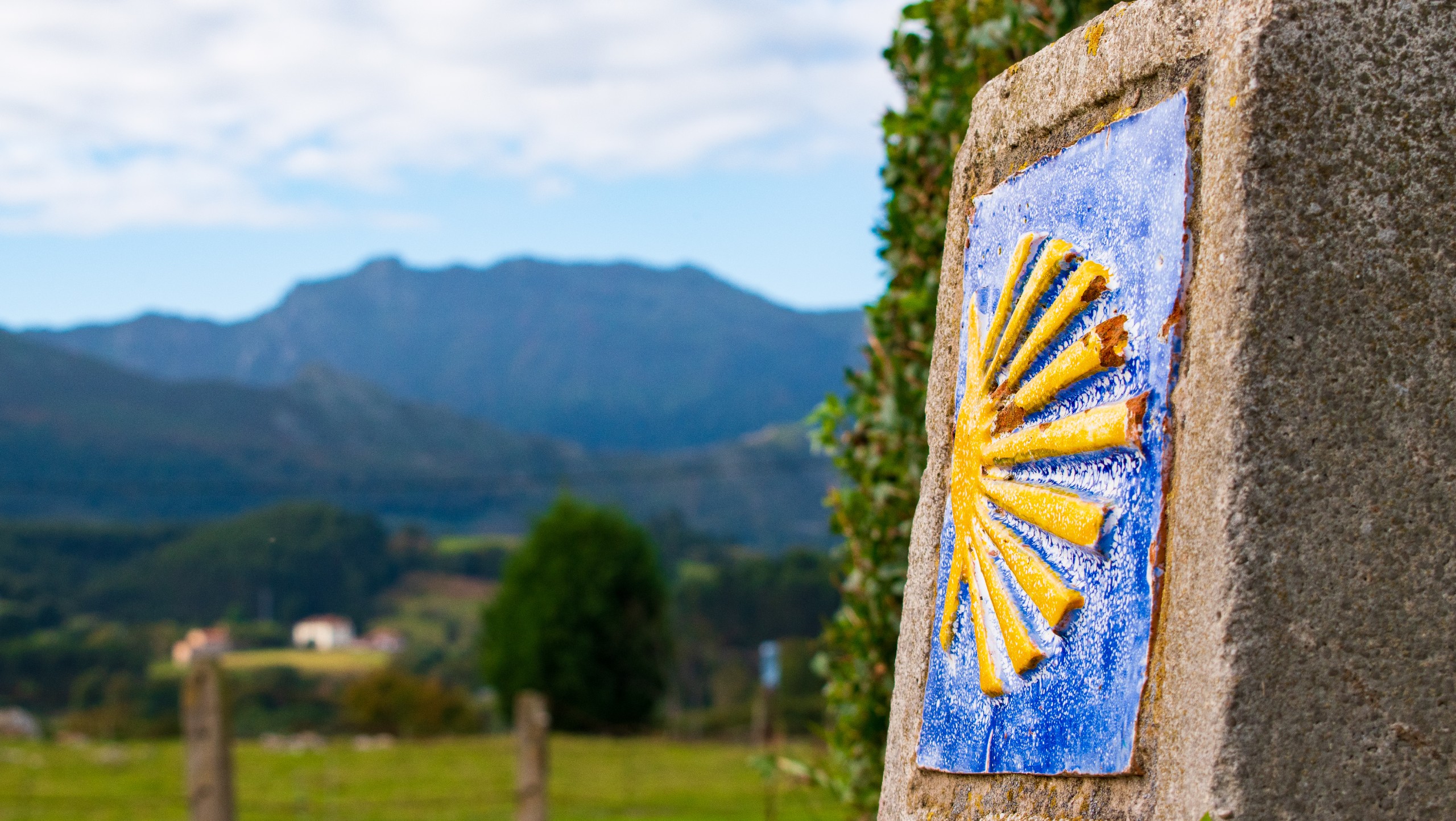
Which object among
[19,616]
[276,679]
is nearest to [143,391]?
[19,616]

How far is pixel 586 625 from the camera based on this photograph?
3194cm

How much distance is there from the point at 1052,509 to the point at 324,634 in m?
86.3

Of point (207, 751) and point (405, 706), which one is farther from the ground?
point (207, 751)

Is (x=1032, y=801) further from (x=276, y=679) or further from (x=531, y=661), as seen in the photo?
(x=276, y=679)

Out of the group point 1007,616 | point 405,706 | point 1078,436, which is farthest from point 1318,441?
point 405,706

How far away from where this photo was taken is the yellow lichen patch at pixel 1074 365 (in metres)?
2.04

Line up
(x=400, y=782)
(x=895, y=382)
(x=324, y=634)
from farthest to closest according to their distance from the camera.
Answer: (x=324, y=634), (x=400, y=782), (x=895, y=382)

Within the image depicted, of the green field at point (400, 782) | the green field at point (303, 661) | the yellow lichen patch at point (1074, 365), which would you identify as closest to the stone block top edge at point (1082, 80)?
the yellow lichen patch at point (1074, 365)

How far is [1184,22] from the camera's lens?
2.01 metres

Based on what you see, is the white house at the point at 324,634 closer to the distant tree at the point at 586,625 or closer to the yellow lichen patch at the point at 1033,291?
the distant tree at the point at 586,625

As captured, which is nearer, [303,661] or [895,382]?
[895,382]

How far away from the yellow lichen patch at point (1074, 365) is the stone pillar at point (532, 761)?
687 centimetres

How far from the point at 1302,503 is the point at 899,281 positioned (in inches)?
80.9

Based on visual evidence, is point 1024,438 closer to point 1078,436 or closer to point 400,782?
point 1078,436
